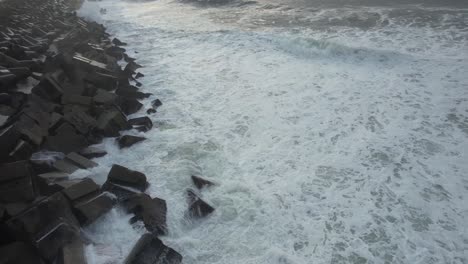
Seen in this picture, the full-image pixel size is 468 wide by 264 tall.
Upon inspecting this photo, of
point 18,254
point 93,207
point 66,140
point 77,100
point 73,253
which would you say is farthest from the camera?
point 77,100

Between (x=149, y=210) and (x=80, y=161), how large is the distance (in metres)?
1.61

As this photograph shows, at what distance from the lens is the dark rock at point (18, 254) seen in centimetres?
336

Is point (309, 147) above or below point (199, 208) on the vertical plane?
below

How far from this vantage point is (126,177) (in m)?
4.99

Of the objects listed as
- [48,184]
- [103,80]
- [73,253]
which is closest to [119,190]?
[48,184]

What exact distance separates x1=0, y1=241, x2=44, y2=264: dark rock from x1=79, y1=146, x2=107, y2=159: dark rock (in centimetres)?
227

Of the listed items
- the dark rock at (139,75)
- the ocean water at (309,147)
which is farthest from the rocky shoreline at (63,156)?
the dark rock at (139,75)

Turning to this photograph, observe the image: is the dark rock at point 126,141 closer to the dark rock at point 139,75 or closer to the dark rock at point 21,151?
the dark rock at point 21,151

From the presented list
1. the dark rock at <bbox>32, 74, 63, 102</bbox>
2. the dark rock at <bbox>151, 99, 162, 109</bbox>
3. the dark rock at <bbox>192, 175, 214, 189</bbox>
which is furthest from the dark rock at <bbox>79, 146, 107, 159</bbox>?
the dark rock at <bbox>151, 99, 162, 109</bbox>

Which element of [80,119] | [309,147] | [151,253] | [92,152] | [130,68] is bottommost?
[309,147]

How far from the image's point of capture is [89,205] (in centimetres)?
429

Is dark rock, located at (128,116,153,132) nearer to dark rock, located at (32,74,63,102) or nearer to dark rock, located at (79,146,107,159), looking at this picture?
dark rock, located at (79,146,107,159)

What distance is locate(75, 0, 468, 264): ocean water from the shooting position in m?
4.43

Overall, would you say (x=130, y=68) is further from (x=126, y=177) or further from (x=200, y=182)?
(x=200, y=182)
